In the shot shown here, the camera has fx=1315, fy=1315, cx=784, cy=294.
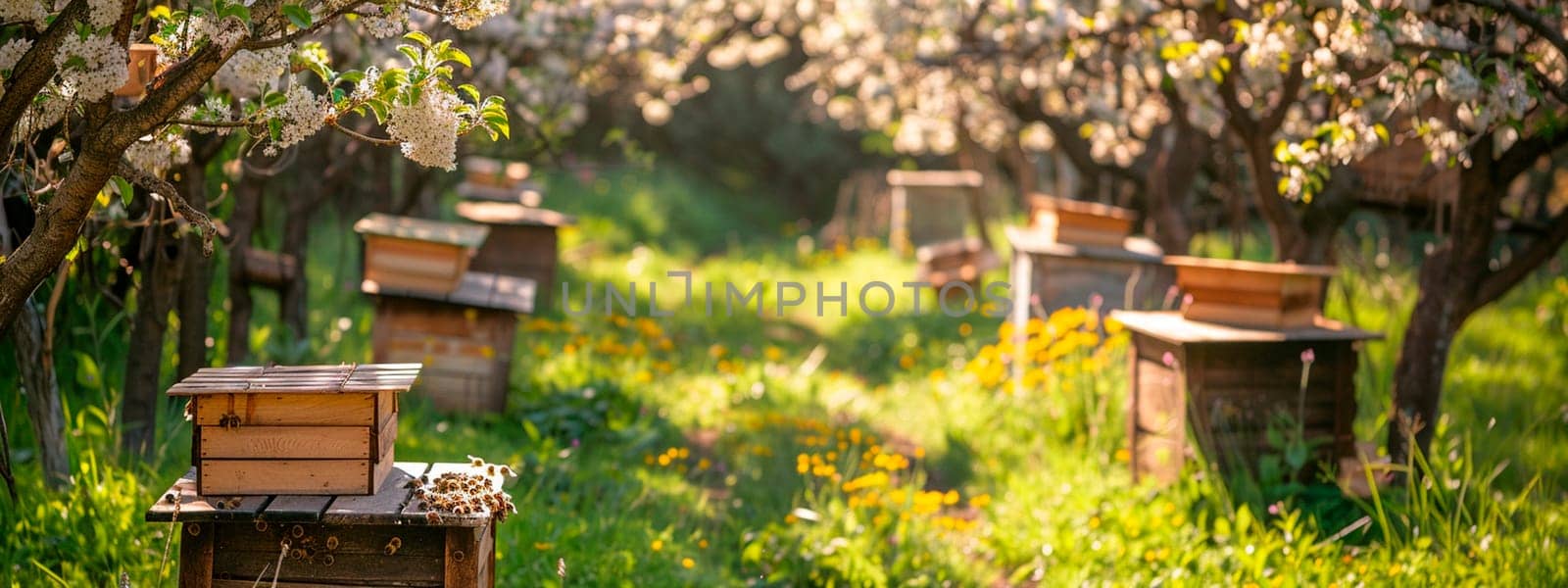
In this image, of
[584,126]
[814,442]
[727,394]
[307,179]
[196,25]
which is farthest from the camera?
[584,126]

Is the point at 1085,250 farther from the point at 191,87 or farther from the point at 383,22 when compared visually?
the point at 191,87

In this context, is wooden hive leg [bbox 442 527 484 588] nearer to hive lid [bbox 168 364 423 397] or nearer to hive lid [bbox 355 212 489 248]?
hive lid [bbox 168 364 423 397]

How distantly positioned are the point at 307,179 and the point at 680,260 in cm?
967

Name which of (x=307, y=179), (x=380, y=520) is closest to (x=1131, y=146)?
(x=307, y=179)

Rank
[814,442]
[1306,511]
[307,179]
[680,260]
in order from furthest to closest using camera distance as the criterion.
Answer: [680,260]
[307,179]
[814,442]
[1306,511]

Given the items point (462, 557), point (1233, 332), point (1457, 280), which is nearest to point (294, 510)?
point (462, 557)

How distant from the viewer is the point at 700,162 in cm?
2525

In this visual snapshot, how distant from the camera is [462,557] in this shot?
3514mm

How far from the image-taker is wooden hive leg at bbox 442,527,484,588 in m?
3.51

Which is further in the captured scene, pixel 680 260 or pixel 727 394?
pixel 680 260

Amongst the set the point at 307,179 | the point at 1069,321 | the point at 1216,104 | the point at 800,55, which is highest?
the point at 800,55

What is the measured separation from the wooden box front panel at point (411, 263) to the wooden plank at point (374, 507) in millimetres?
3491

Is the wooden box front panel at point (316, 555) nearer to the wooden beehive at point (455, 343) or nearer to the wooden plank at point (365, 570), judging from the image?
the wooden plank at point (365, 570)

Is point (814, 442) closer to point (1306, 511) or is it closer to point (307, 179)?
point (1306, 511)
